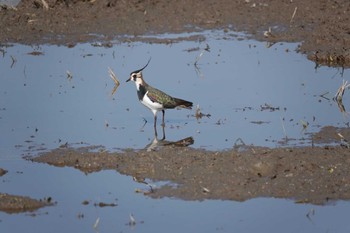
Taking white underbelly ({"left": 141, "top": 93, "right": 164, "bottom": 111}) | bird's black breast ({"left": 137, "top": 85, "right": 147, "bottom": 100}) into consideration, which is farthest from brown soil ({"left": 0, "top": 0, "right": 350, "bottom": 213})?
bird's black breast ({"left": 137, "top": 85, "right": 147, "bottom": 100})

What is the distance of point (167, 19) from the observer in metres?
22.8

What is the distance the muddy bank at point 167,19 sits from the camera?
71.2 feet

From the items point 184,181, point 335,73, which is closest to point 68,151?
point 184,181

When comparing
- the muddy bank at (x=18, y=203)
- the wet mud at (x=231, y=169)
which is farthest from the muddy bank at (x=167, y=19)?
the muddy bank at (x=18, y=203)

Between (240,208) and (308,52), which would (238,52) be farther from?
(240,208)

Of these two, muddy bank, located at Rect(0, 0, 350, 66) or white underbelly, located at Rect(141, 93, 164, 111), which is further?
muddy bank, located at Rect(0, 0, 350, 66)

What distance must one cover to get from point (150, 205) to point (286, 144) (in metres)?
3.02

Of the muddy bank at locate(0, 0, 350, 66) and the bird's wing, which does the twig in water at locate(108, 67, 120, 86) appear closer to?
the bird's wing

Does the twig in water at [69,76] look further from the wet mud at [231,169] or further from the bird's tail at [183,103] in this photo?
the wet mud at [231,169]

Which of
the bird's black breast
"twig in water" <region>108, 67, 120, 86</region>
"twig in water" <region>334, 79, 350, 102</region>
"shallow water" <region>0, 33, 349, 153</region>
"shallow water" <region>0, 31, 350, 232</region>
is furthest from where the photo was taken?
"twig in water" <region>108, 67, 120, 86</region>

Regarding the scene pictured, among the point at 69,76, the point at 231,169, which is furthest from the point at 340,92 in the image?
the point at 69,76

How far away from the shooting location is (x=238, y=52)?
20734 mm

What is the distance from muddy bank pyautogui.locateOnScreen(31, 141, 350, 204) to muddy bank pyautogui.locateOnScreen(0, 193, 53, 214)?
134cm

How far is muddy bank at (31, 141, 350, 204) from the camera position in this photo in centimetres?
1225
